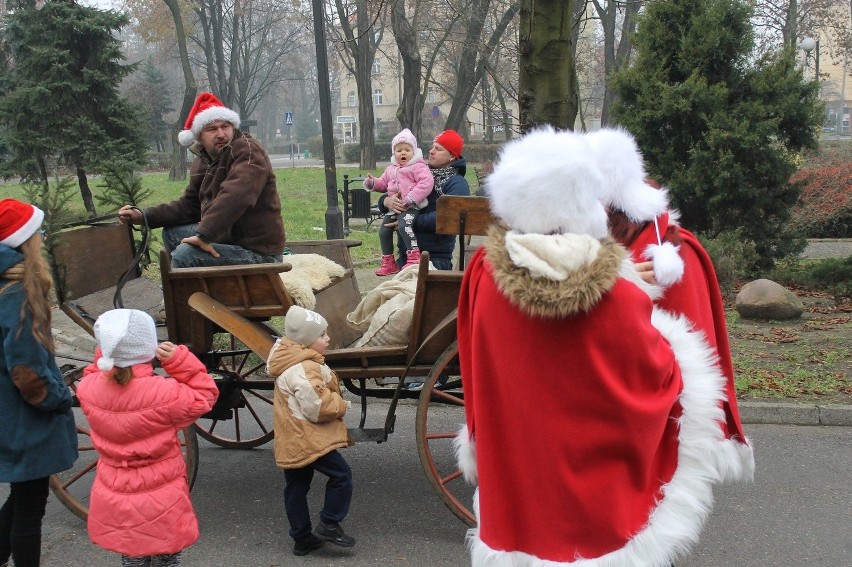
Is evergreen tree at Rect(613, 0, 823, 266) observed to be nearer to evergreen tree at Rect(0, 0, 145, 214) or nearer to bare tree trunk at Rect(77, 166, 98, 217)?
bare tree trunk at Rect(77, 166, 98, 217)

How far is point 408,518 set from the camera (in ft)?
15.1

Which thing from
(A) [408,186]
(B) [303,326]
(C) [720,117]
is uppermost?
(C) [720,117]

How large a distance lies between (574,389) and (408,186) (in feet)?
14.7

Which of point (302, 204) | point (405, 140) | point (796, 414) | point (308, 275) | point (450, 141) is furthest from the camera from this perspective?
point (302, 204)

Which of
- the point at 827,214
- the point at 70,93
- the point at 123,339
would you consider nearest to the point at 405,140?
the point at 123,339

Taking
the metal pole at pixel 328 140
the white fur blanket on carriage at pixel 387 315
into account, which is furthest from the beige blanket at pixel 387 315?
the metal pole at pixel 328 140

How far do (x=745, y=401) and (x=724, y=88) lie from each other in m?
4.96

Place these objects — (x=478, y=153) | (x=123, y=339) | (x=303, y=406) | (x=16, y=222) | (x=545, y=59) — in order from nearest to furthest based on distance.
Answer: (x=123, y=339) < (x=16, y=222) < (x=303, y=406) < (x=545, y=59) < (x=478, y=153)

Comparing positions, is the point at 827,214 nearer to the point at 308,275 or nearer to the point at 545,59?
the point at 545,59

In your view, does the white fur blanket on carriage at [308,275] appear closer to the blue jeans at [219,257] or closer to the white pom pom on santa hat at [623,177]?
the blue jeans at [219,257]

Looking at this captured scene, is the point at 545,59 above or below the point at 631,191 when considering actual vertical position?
above

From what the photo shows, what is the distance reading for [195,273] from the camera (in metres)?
4.49

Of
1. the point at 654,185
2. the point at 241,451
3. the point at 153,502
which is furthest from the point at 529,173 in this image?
the point at 241,451

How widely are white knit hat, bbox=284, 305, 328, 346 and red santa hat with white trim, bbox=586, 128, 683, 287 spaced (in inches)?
70.1
